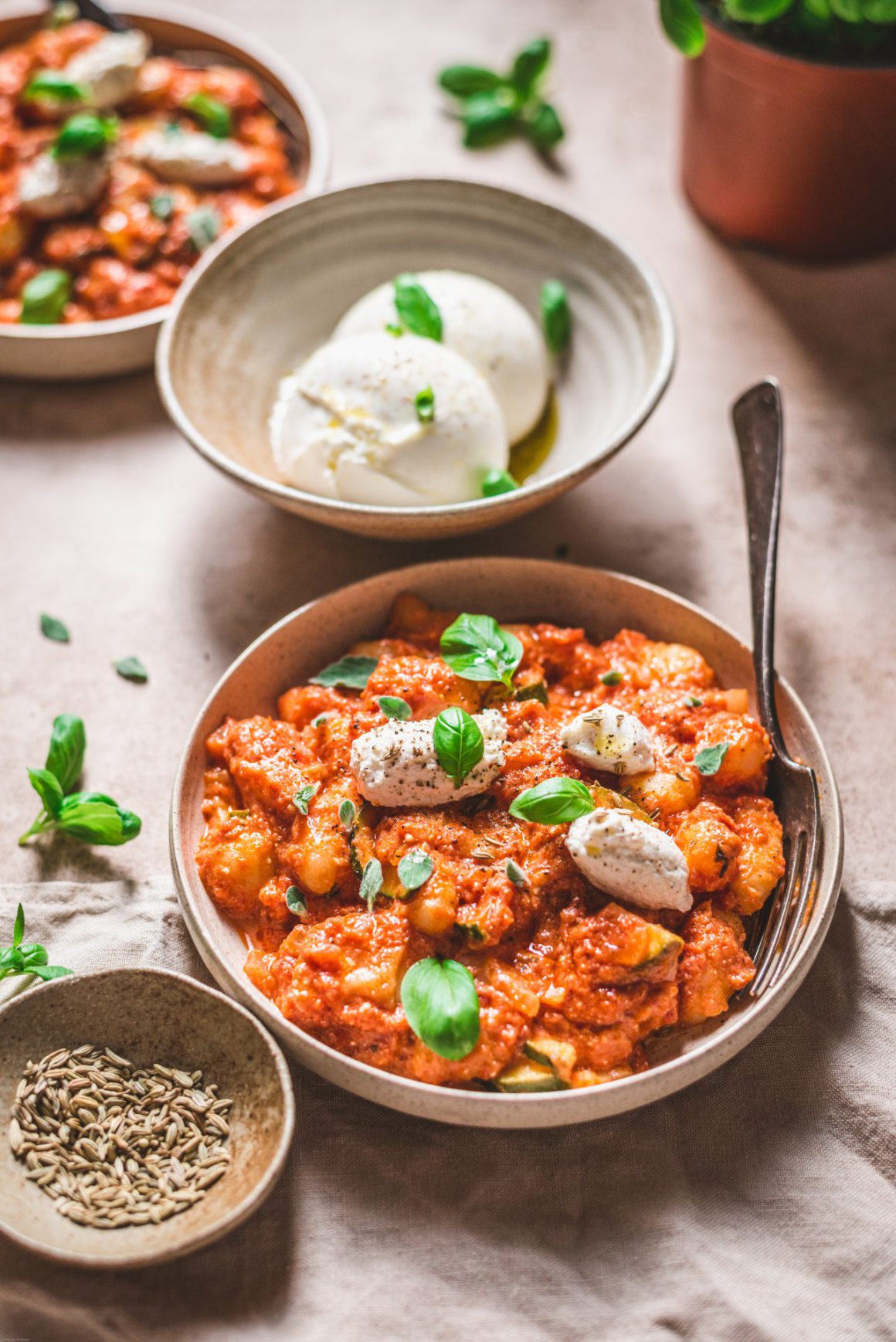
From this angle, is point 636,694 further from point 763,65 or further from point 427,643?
point 763,65

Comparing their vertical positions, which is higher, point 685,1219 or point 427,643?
point 427,643

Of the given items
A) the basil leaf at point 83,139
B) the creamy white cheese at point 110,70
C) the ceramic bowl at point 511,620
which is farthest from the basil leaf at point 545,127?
the ceramic bowl at point 511,620

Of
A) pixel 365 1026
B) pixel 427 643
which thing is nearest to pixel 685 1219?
pixel 365 1026

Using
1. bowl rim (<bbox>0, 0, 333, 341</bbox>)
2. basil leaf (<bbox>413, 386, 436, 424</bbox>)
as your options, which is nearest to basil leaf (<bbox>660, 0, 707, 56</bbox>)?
bowl rim (<bbox>0, 0, 333, 341</bbox>)

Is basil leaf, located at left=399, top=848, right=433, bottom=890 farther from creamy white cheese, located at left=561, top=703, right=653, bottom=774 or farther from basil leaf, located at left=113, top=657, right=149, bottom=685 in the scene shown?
basil leaf, located at left=113, top=657, right=149, bottom=685

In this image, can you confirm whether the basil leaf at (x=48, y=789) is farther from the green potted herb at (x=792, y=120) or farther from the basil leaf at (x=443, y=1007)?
the green potted herb at (x=792, y=120)

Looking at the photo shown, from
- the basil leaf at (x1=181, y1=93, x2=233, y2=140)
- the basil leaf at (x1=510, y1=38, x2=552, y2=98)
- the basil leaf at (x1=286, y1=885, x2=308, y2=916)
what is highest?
the basil leaf at (x1=510, y1=38, x2=552, y2=98)
